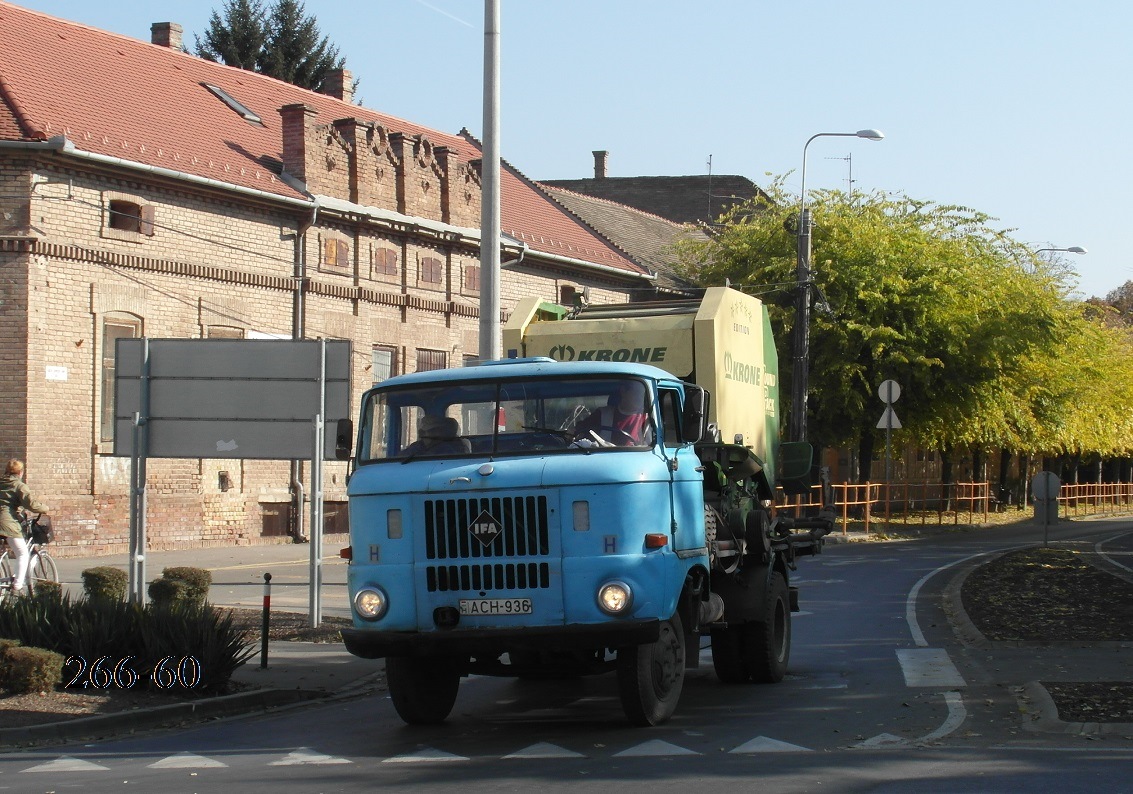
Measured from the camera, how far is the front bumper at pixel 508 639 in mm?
9398

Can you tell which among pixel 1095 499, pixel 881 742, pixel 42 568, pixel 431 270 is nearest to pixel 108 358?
pixel 42 568

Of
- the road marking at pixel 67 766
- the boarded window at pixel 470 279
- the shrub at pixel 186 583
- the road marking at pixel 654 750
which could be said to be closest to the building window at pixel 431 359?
the boarded window at pixel 470 279

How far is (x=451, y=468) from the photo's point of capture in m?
9.81

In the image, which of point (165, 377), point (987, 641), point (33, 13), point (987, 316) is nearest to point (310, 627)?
point (165, 377)

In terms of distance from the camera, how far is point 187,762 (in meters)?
9.32

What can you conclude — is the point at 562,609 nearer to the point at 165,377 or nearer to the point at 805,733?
the point at 805,733

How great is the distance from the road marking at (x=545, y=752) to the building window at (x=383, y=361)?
25930 millimetres

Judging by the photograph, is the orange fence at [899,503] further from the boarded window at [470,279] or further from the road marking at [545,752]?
the road marking at [545,752]

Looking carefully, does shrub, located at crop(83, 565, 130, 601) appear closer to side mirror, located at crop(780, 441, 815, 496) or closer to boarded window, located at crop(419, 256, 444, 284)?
side mirror, located at crop(780, 441, 815, 496)

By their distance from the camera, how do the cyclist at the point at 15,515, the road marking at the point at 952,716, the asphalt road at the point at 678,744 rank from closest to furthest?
the asphalt road at the point at 678,744
the road marking at the point at 952,716
the cyclist at the point at 15,515

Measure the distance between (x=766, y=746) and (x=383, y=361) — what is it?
2697 cm

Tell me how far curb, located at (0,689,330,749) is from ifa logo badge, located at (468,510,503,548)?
3.05 meters

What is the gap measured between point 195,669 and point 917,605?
10491 mm

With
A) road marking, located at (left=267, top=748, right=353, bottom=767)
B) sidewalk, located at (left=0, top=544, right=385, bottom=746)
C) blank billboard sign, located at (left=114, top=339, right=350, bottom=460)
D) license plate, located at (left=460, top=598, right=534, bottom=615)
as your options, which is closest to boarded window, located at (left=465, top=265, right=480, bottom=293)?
sidewalk, located at (left=0, top=544, right=385, bottom=746)
